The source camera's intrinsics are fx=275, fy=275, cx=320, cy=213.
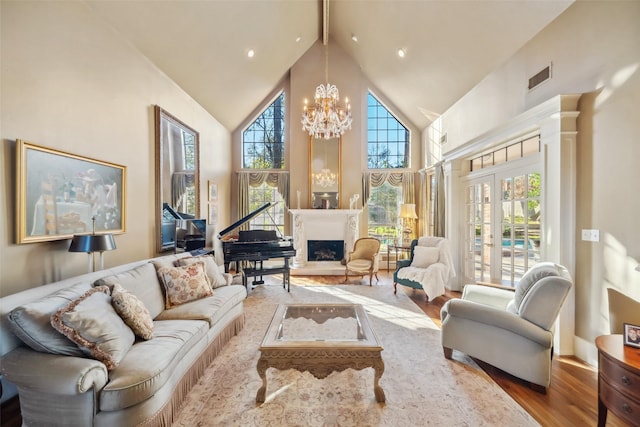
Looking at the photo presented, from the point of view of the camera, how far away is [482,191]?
14.8 ft

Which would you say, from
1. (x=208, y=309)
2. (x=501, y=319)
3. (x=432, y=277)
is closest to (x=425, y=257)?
(x=432, y=277)

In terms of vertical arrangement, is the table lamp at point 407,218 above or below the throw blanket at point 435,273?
above

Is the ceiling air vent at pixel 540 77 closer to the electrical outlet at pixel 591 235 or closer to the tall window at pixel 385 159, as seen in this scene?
the electrical outlet at pixel 591 235

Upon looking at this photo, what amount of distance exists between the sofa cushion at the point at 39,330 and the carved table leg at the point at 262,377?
1.10 metres

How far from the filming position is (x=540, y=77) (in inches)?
121

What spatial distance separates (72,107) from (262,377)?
2.96 metres

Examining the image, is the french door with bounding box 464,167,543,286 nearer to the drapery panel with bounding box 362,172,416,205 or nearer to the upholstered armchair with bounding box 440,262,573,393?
the upholstered armchair with bounding box 440,262,573,393

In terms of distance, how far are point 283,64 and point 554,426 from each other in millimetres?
7151

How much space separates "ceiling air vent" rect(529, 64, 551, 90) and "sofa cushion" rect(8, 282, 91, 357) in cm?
473

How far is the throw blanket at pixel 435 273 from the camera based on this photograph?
4324 mm

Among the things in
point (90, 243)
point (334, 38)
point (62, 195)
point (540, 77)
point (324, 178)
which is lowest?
point (90, 243)

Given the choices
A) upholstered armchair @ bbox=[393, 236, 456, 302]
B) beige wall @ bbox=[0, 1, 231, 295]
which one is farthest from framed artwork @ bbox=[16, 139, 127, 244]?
upholstered armchair @ bbox=[393, 236, 456, 302]

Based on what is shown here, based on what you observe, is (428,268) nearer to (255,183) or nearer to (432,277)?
(432,277)

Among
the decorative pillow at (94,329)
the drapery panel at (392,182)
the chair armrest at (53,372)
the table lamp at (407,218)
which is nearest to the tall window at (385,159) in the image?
the drapery panel at (392,182)
